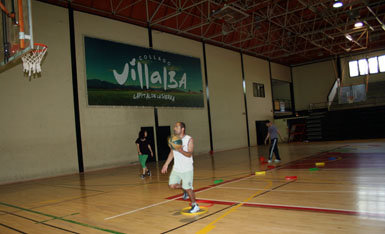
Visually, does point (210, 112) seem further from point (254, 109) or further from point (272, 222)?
point (272, 222)

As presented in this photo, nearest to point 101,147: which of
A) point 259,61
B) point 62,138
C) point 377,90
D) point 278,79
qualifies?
point 62,138

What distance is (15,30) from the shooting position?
284 inches

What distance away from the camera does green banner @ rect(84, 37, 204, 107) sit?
14406 millimetres

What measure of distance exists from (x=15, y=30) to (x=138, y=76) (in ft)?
29.4

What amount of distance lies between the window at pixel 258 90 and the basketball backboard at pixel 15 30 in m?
20.4

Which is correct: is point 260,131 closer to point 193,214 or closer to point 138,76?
point 138,76

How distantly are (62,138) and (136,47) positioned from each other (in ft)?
20.9

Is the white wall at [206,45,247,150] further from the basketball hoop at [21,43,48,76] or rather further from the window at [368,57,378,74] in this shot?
the window at [368,57,378,74]

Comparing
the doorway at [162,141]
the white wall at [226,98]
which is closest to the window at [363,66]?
the white wall at [226,98]

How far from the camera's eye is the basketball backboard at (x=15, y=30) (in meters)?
6.85

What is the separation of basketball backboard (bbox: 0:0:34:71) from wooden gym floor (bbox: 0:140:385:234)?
376 cm

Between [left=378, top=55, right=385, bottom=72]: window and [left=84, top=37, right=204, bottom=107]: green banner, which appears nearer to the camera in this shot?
[left=84, top=37, right=204, bottom=107]: green banner

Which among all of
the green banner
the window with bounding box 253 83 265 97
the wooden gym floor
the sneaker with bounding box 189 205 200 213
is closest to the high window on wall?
the window with bounding box 253 83 265 97

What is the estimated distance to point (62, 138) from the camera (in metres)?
13.0
